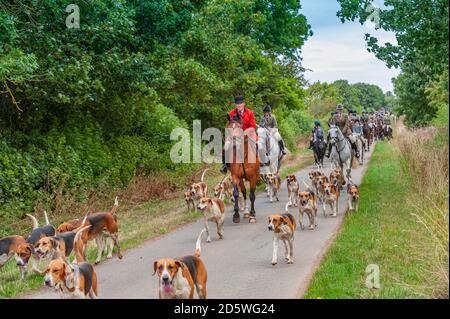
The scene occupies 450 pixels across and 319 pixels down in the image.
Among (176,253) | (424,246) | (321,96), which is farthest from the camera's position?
(321,96)

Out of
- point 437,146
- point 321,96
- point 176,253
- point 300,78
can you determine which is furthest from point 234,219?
point 321,96

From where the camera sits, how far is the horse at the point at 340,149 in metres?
18.7

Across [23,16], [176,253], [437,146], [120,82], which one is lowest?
[176,253]

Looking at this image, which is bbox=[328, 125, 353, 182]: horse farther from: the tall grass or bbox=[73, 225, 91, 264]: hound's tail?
bbox=[73, 225, 91, 264]: hound's tail

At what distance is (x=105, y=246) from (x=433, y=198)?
6083 millimetres

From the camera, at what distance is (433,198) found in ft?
32.4

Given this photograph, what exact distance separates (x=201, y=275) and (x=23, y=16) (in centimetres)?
1027

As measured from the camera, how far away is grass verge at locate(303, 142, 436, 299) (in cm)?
770

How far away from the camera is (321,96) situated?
67000mm

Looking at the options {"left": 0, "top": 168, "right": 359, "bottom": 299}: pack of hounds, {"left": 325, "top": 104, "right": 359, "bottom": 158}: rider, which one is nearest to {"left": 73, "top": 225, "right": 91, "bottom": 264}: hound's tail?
{"left": 0, "top": 168, "right": 359, "bottom": 299}: pack of hounds

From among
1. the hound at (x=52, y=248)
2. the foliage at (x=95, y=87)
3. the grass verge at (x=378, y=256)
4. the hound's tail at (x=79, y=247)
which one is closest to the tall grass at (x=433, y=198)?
the grass verge at (x=378, y=256)

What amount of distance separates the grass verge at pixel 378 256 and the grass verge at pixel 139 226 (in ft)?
13.8

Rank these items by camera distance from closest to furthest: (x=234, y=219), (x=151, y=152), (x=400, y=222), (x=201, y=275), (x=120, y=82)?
(x=201, y=275), (x=400, y=222), (x=234, y=219), (x=120, y=82), (x=151, y=152)
